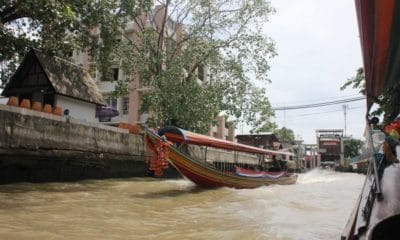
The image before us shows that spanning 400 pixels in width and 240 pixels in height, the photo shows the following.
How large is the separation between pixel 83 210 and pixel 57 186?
415cm

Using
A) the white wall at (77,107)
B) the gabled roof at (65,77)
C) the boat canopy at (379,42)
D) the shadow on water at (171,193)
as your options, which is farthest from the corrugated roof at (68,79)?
the boat canopy at (379,42)

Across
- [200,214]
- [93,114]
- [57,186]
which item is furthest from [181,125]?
[200,214]

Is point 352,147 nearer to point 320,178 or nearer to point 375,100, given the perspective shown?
point 320,178

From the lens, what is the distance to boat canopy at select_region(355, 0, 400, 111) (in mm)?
2596

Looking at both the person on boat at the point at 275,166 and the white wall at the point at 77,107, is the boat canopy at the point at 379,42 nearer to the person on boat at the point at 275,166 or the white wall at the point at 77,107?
the white wall at the point at 77,107

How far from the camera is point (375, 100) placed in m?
4.22

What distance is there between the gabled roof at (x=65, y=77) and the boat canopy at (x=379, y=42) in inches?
583

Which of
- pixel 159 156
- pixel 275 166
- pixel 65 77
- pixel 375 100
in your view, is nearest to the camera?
pixel 375 100

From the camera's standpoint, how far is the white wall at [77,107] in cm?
1752

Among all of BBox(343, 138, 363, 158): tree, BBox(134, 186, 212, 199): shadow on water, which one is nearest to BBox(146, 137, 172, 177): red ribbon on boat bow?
BBox(134, 186, 212, 199): shadow on water

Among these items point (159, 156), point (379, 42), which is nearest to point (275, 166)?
point (159, 156)

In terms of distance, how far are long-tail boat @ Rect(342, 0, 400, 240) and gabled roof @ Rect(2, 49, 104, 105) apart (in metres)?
14.9

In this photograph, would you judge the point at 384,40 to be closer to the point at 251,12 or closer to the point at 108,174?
the point at 108,174

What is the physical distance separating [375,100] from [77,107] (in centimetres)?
1578
